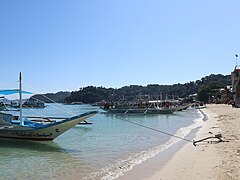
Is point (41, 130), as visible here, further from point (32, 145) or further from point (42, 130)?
point (32, 145)

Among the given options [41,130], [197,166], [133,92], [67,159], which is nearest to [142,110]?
[41,130]

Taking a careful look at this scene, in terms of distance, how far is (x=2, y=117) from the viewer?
19531 mm

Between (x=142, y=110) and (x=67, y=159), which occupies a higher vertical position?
(x=142, y=110)

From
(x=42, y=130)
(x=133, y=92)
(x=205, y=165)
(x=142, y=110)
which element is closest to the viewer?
(x=205, y=165)

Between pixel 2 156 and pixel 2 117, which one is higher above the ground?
pixel 2 117

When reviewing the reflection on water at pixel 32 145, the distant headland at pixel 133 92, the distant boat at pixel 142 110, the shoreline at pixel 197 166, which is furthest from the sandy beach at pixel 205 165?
the distant headland at pixel 133 92

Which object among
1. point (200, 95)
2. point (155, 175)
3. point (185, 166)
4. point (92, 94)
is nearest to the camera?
point (155, 175)

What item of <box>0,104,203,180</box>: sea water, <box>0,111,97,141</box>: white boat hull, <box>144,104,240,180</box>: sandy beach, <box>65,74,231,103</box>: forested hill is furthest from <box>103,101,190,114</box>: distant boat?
<box>65,74,231,103</box>: forested hill

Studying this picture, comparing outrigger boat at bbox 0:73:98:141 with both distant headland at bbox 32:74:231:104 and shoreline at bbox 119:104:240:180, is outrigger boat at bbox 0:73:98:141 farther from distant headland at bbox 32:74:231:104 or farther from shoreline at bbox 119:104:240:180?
distant headland at bbox 32:74:231:104

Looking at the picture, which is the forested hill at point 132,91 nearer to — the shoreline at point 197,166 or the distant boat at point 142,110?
the distant boat at point 142,110

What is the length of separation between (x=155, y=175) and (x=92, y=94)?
540 feet

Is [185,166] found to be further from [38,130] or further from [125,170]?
[38,130]

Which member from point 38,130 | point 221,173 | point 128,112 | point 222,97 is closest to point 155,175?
point 221,173

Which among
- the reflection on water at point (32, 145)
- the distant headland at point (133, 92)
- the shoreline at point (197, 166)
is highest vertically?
the distant headland at point (133, 92)
